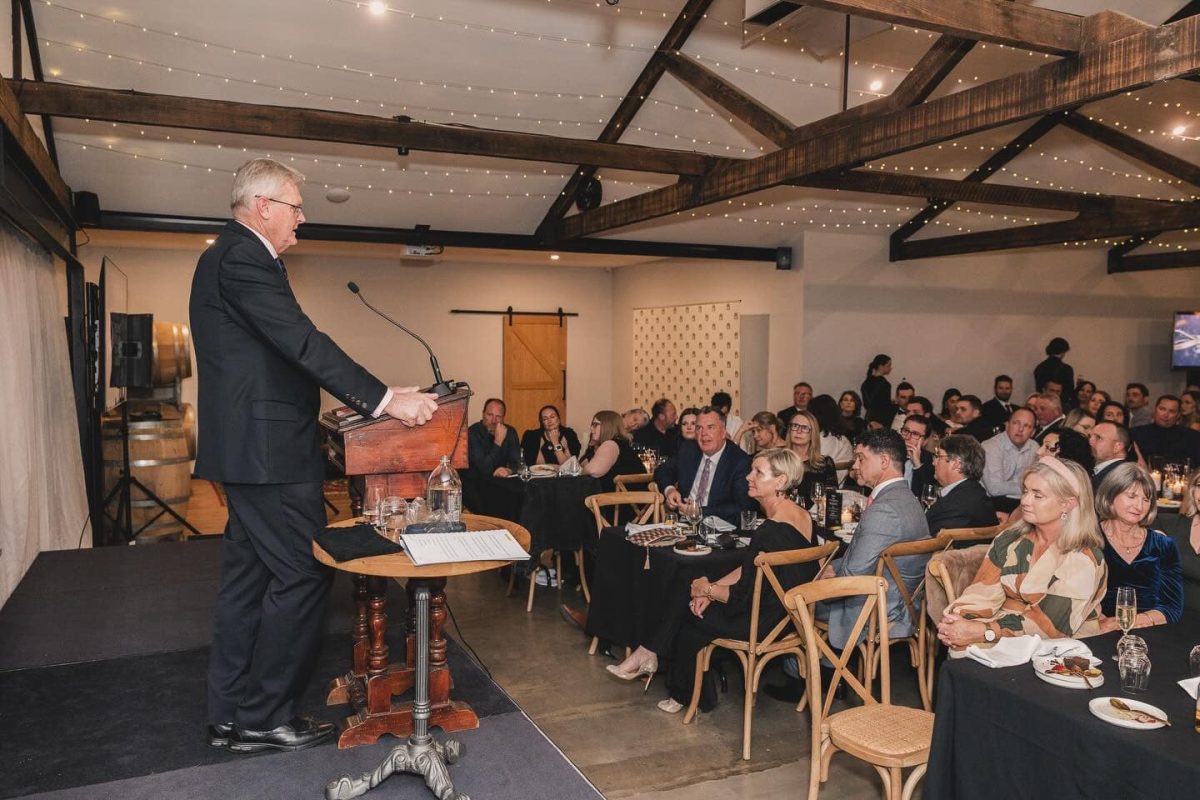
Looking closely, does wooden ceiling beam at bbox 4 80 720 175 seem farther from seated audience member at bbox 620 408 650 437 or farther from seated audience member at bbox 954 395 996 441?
seated audience member at bbox 954 395 996 441

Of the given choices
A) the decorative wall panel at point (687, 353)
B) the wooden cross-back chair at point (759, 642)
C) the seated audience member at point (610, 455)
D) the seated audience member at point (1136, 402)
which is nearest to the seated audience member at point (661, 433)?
the seated audience member at point (610, 455)

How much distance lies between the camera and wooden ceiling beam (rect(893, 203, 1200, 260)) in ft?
26.6

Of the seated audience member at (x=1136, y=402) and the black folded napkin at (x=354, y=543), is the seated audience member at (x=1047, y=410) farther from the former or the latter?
the black folded napkin at (x=354, y=543)

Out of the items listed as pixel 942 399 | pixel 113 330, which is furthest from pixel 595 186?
pixel 942 399

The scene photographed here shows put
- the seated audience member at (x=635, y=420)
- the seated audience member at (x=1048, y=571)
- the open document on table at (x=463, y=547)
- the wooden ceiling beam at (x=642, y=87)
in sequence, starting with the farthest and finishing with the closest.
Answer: the seated audience member at (x=635, y=420) → the wooden ceiling beam at (x=642, y=87) → the seated audience member at (x=1048, y=571) → the open document on table at (x=463, y=547)

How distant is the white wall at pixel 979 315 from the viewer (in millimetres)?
10766

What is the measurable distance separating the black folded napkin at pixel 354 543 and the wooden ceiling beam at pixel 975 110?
12.7ft

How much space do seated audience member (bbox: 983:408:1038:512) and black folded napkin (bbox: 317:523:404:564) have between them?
5128 mm

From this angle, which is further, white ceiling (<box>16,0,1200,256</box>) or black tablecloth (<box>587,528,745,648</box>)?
white ceiling (<box>16,0,1200,256</box>)

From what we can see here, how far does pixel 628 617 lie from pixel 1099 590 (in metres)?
2.13

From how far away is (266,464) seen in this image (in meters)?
2.71

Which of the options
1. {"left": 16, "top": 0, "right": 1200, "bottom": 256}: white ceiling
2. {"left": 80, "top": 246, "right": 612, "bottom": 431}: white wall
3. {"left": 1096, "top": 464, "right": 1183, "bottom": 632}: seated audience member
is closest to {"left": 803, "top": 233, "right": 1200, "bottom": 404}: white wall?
{"left": 16, "top": 0, "right": 1200, "bottom": 256}: white ceiling

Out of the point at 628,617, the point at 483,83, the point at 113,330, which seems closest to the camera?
the point at 628,617

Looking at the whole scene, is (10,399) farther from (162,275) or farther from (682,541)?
(162,275)
